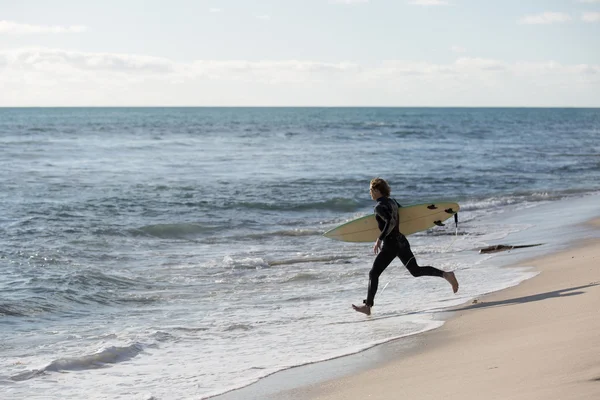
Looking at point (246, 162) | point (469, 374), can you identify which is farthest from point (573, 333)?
point (246, 162)

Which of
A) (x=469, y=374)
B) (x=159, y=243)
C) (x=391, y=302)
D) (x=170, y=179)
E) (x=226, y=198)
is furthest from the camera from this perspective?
(x=170, y=179)

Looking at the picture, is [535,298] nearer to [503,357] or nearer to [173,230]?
[503,357]

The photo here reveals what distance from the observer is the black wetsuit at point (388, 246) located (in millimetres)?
7770

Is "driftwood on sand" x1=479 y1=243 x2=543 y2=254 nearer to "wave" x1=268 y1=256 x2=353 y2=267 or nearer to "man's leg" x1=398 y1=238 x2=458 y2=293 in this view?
"wave" x1=268 y1=256 x2=353 y2=267

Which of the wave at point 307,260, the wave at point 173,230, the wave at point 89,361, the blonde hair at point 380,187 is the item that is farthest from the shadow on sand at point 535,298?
the wave at point 173,230

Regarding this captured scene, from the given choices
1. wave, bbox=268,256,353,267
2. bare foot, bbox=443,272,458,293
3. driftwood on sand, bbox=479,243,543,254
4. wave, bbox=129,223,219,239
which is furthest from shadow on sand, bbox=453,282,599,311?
wave, bbox=129,223,219,239

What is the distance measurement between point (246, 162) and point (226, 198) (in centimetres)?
1280

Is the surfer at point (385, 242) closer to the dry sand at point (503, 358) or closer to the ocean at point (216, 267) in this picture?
the ocean at point (216, 267)

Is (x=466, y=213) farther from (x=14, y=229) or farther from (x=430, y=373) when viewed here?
(x=430, y=373)

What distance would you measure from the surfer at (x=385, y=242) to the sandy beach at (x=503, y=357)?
2.55 feet

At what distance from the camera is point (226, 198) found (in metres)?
20.2

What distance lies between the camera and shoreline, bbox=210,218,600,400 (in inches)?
198

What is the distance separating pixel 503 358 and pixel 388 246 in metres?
2.93

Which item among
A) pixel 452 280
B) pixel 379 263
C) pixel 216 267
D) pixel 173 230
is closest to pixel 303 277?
pixel 216 267
